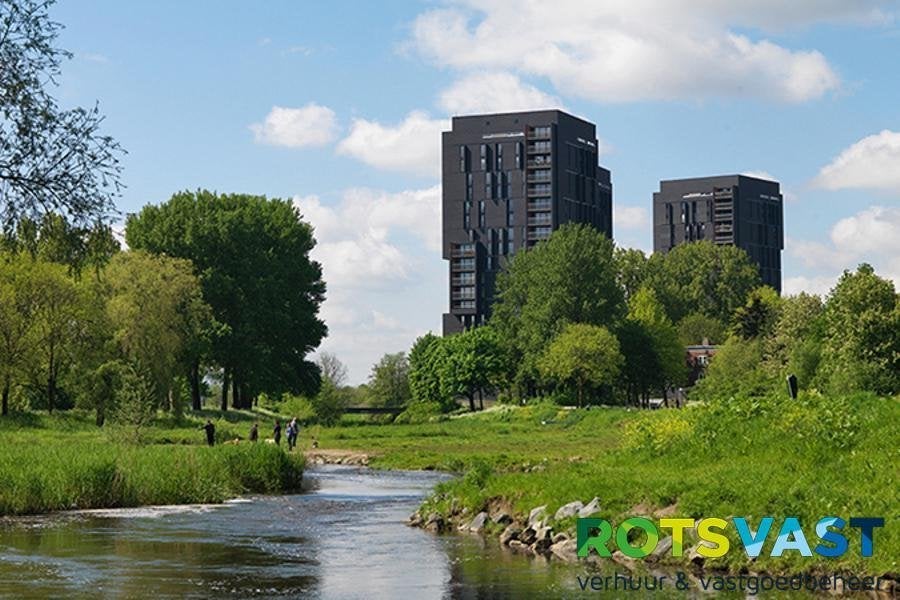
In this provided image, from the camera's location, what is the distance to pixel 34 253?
1944 cm

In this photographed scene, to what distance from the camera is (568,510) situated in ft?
96.1

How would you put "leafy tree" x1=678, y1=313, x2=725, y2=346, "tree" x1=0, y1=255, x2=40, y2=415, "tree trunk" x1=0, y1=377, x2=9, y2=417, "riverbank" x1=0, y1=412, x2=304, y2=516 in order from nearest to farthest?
"riverbank" x1=0, y1=412, x2=304, y2=516 → "tree" x1=0, y1=255, x2=40, y2=415 → "tree trunk" x1=0, y1=377, x2=9, y2=417 → "leafy tree" x1=678, y1=313, x2=725, y2=346

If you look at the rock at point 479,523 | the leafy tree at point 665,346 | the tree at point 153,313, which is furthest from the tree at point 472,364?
the rock at point 479,523

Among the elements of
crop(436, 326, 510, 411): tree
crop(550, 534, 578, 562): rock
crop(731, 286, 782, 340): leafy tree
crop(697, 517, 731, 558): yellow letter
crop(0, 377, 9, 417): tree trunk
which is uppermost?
crop(731, 286, 782, 340): leafy tree

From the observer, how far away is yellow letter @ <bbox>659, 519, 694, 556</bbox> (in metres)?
25.3

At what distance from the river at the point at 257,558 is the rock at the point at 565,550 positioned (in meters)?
0.61

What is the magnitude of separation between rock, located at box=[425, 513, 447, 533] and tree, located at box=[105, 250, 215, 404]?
5386 cm

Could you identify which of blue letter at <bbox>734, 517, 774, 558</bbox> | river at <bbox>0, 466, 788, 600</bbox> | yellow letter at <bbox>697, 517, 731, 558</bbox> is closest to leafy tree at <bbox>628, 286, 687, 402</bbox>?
river at <bbox>0, 466, 788, 600</bbox>

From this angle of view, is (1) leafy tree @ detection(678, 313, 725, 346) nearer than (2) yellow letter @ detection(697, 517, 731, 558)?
No

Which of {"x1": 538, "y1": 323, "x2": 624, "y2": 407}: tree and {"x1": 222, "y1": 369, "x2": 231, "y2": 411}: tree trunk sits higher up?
{"x1": 538, "y1": 323, "x2": 624, "y2": 407}: tree

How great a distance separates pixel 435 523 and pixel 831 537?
1297 centimetres

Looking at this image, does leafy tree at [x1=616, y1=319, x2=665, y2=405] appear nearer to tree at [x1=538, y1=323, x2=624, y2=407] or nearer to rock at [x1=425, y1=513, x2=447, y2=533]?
tree at [x1=538, y1=323, x2=624, y2=407]

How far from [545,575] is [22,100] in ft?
41.9

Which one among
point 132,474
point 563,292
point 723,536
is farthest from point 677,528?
point 563,292
